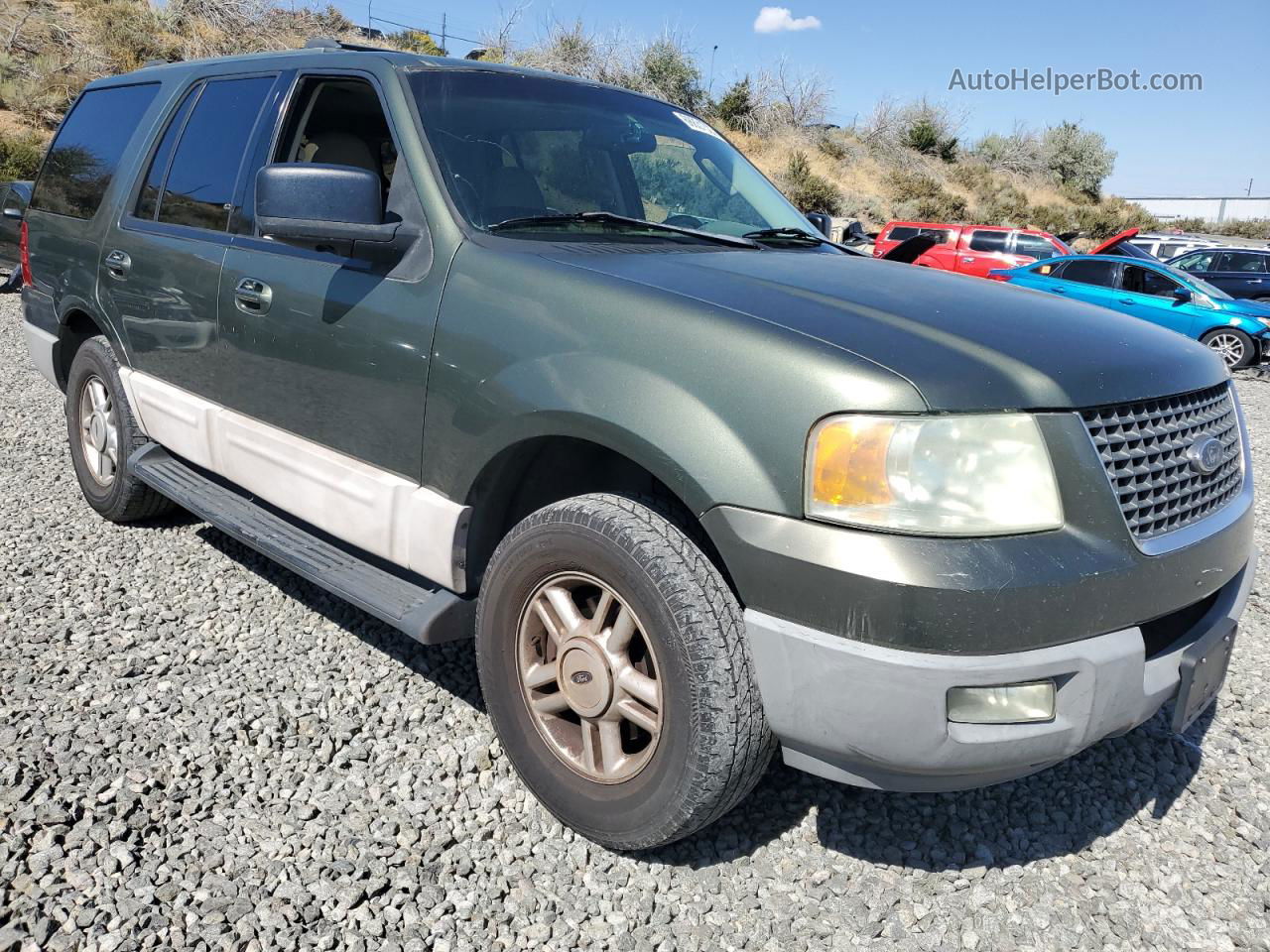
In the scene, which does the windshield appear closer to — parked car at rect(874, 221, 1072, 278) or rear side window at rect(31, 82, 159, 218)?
rear side window at rect(31, 82, 159, 218)

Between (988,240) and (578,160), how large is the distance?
18.1m

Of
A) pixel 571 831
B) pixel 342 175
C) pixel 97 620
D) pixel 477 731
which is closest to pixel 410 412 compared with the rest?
pixel 342 175

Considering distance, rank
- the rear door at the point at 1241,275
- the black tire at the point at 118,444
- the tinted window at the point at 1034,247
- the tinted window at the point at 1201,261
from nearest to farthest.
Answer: the black tire at the point at 118,444, the rear door at the point at 1241,275, the tinted window at the point at 1201,261, the tinted window at the point at 1034,247

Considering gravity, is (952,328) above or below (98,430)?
above

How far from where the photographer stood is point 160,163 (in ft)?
12.5

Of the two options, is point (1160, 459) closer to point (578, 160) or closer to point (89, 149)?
point (578, 160)

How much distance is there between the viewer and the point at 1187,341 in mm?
2498

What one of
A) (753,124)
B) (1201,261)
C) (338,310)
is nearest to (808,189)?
(753,124)

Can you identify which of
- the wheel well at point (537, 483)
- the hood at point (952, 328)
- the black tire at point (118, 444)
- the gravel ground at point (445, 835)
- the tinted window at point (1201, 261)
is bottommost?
the gravel ground at point (445, 835)

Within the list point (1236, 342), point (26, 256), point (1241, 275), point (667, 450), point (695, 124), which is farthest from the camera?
point (1241, 275)

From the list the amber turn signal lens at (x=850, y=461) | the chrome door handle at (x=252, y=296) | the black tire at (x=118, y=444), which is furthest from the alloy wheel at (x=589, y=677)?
the black tire at (x=118, y=444)

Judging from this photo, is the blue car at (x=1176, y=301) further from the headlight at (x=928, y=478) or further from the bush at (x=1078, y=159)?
the bush at (x=1078, y=159)

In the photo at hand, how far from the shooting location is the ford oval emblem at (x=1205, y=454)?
2.12 m

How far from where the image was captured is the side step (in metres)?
2.55
